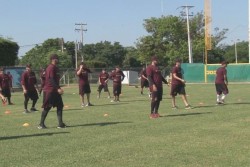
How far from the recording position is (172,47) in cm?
8294

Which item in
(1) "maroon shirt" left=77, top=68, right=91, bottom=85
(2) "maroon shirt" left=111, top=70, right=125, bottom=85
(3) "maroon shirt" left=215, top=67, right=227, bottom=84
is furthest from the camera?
(2) "maroon shirt" left=111, top=70, right=125, bottom=85

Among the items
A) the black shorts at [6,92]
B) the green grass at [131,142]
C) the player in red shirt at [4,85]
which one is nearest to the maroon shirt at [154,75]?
the green grass at [131,142]

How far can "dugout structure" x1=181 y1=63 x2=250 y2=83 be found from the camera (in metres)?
52.2

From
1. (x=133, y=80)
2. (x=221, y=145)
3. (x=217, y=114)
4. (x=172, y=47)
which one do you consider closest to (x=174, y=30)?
(x=172, y=47)

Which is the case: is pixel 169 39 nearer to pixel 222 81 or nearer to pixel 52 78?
pixel 222 81

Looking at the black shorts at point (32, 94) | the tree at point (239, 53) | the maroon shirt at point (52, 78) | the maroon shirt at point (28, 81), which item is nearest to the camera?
the maroon shirt at point (52, 78)

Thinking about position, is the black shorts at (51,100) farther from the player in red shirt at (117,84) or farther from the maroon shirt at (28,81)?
the player in red shirt at (117,84)

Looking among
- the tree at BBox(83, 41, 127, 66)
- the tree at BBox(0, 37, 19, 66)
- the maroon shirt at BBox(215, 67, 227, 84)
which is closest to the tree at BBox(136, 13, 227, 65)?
the tree at BBox(0, 37, 19, 66)

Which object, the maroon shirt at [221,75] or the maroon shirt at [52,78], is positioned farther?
the maroon shirt at [221,75]

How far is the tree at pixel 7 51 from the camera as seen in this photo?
53747mm

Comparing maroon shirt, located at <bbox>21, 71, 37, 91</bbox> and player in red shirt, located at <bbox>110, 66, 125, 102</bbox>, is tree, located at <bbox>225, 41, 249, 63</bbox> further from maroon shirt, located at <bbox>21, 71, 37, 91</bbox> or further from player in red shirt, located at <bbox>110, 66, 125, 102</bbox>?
maroon shirt, located at <bbox>21, 71, 37, 91</bbox>

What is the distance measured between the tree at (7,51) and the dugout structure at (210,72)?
63.4 feet

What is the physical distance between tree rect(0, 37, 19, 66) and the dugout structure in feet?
63.4

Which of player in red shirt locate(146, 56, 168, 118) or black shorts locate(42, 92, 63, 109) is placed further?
player in red shirt locate(146, 56, 168, 118)
